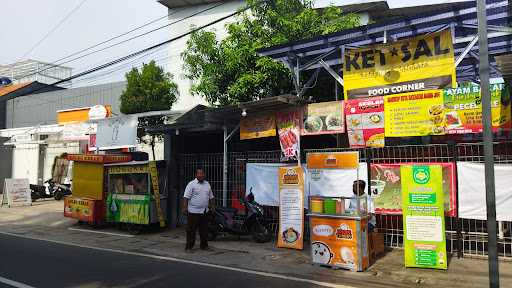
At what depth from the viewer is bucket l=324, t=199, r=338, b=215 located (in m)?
8.49

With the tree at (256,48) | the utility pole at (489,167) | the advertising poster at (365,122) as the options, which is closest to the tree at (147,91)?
the tree at (256,48)

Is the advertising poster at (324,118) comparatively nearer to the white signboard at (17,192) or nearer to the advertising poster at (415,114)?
the advertising poster at (415,114)

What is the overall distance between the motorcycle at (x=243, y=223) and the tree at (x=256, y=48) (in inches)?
183

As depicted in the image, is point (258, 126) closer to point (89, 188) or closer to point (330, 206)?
point (330, 206)

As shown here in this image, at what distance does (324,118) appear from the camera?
1087cm

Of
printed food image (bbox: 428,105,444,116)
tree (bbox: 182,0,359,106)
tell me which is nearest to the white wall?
tree (bbox: 182,0,359,106)

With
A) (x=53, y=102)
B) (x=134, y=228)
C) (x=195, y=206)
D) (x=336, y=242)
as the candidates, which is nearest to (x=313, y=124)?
(x=195, y=206)

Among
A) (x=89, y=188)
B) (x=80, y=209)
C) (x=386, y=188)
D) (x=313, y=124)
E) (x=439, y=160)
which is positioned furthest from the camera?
(x=89, y=188)

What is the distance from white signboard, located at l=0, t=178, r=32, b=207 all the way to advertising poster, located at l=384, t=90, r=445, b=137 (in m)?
17.7

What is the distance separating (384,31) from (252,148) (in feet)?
18.3

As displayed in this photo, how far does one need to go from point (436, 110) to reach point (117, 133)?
10069 mm

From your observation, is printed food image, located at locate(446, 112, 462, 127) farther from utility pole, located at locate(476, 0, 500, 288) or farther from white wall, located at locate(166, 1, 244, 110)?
white wall, located at locate(166, 1, 244, 110)

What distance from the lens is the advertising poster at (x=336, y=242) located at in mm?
8055

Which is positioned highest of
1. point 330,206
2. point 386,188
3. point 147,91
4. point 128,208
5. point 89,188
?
point 147,91
